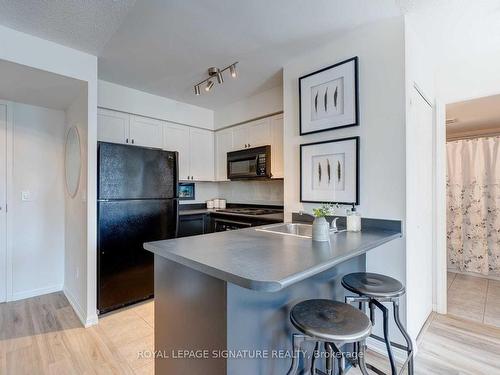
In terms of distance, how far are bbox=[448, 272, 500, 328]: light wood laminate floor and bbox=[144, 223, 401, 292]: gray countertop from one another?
60.2 inches

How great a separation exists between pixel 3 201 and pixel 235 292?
9.81 feet

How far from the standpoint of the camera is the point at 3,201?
2738 mm

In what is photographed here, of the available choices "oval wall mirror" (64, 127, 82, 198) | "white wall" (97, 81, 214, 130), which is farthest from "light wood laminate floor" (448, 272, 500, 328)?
"oval wall mirror" (64, 127, 82, 198)

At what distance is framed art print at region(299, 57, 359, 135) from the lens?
2.05 meters

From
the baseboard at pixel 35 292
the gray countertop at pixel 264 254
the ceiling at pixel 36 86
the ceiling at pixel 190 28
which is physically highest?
the ceiling at pixel 190 28

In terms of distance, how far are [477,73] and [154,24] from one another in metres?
2.74

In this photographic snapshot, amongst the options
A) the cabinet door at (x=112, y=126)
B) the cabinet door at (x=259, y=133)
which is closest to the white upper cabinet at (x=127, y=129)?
the cabinet door at (x=112, y=126)

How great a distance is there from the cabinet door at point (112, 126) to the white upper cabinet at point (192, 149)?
507 millimetres

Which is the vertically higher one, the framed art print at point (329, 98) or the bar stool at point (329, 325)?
the framed art print at point (329, 98)

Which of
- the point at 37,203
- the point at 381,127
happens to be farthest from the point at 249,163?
the point at 37,203

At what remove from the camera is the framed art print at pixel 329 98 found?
205 cm

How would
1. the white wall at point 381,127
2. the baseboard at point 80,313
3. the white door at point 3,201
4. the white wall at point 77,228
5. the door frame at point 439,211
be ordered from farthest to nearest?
the white door at point 3,201, the door frame at point 439,211, the white wall at point 77,228, the baseboard at point 80,313, the white wall at point 381,127

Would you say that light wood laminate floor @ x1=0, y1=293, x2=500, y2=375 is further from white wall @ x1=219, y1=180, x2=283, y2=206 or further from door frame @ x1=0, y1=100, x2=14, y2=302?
white wall @ x1=219, y1=180, x2=283, y2=206

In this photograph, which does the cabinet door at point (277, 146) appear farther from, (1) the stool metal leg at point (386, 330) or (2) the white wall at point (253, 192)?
(1) the stool metal leg at point (386, 330)
